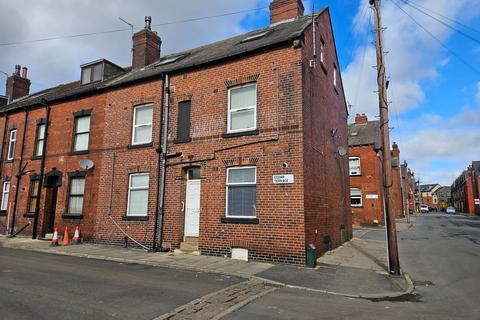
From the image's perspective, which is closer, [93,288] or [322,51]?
[93,288]

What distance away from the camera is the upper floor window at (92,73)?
18.8 m

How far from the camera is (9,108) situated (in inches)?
790

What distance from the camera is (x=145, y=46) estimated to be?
1873 centimetres

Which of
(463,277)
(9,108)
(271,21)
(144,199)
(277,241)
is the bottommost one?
(463,277)

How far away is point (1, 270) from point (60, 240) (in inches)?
269

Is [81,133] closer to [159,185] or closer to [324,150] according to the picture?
[159,185]

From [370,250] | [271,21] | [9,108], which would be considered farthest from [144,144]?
[9,108]

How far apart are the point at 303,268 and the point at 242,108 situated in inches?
228

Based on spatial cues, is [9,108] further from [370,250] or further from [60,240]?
[370,250]

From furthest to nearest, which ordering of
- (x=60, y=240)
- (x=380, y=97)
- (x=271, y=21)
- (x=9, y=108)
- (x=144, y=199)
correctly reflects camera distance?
1. (x=9, y=108)
2. (x=271, y=21)
3. (x=60, y=240)
4. (x=144, y=199)
5. (x=380, y=97)

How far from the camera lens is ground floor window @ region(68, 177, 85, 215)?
1567 cm

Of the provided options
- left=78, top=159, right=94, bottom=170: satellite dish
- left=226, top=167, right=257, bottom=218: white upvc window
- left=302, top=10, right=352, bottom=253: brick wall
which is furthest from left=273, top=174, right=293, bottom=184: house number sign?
left=78, top=159, right=94, bottom=170: satellite dish

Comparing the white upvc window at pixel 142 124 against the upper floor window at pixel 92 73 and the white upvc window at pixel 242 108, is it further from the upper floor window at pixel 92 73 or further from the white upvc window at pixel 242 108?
the upper floor window at pixel 92 73

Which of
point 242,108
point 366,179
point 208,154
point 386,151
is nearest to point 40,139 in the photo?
point 208,154
